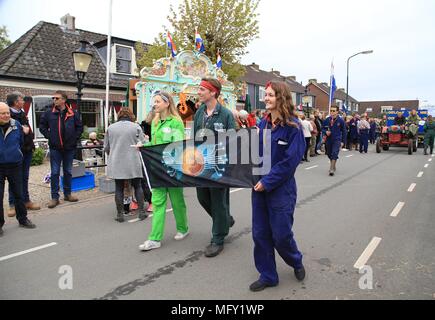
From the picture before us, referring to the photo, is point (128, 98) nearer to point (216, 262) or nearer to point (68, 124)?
point (68, 124)

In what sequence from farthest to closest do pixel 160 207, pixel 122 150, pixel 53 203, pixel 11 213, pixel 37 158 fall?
pixel 37 158
pixel 53 203
pixel 11 213
pixel 122 150
pixel 160 207

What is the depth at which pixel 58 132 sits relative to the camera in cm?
676

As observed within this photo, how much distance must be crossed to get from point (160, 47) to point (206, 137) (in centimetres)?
1466

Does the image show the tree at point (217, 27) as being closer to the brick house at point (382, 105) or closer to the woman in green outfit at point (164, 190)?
the woman in green outfit at point (164, 190)

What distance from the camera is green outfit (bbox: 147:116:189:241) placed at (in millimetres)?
4453

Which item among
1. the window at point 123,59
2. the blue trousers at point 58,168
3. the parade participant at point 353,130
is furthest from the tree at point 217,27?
the blue trousers at point 58,168

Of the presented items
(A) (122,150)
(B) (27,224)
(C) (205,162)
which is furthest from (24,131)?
(C) (205,162)

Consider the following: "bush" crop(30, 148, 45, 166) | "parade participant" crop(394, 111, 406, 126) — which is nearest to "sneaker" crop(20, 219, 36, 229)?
"bush" crop(30, 148, 45, 166)

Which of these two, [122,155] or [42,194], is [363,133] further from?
[42,194]

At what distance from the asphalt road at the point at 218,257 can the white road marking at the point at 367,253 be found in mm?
14

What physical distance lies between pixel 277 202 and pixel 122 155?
3460mm

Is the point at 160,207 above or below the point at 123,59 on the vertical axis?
below

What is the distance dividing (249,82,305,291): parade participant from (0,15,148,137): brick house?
12484 mm

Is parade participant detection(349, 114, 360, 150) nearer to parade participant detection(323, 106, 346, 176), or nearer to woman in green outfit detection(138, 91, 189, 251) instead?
parade participant detection(323, 106, 346, 176)
